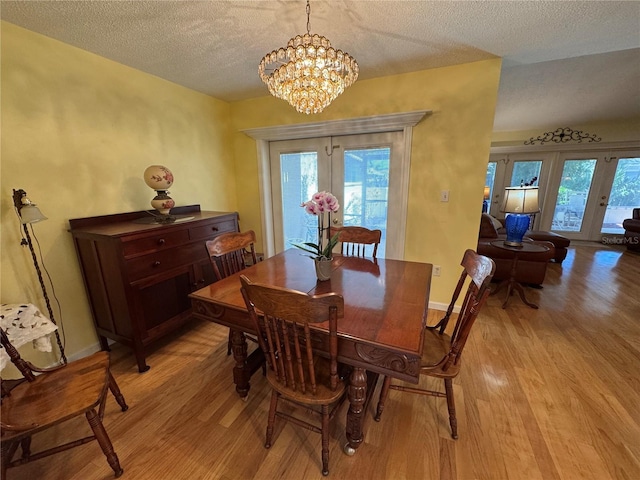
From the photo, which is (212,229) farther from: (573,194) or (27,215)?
(573,194)

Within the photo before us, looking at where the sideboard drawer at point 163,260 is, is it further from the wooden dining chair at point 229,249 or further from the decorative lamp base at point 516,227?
the decorative lamp base at point 516,227

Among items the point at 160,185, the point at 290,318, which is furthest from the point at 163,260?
the point at 290,318

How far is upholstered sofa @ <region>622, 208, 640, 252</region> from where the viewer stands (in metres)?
4.68

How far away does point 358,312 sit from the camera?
3.89ft

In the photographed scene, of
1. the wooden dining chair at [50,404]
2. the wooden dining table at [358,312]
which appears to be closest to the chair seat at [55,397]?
the wooden dining chair at [50,404]

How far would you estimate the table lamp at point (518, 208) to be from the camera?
8.68ft

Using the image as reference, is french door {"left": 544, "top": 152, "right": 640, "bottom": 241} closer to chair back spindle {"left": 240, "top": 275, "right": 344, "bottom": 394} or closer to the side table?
the side table

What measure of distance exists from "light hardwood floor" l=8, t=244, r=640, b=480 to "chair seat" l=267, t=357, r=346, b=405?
414mm

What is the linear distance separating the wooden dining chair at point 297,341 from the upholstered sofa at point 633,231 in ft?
21.6

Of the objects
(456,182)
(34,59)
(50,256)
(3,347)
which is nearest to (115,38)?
(34,59)

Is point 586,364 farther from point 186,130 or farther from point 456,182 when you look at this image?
point 186,130

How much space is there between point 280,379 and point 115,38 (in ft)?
7.95

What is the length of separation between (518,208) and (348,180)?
178 centimetres

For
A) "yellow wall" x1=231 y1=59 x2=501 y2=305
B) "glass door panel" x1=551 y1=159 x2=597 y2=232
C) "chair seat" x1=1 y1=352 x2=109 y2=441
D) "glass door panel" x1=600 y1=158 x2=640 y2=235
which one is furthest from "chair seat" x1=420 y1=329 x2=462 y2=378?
"glass door panel" x1=600 y1=158 x2=640 y2=235
